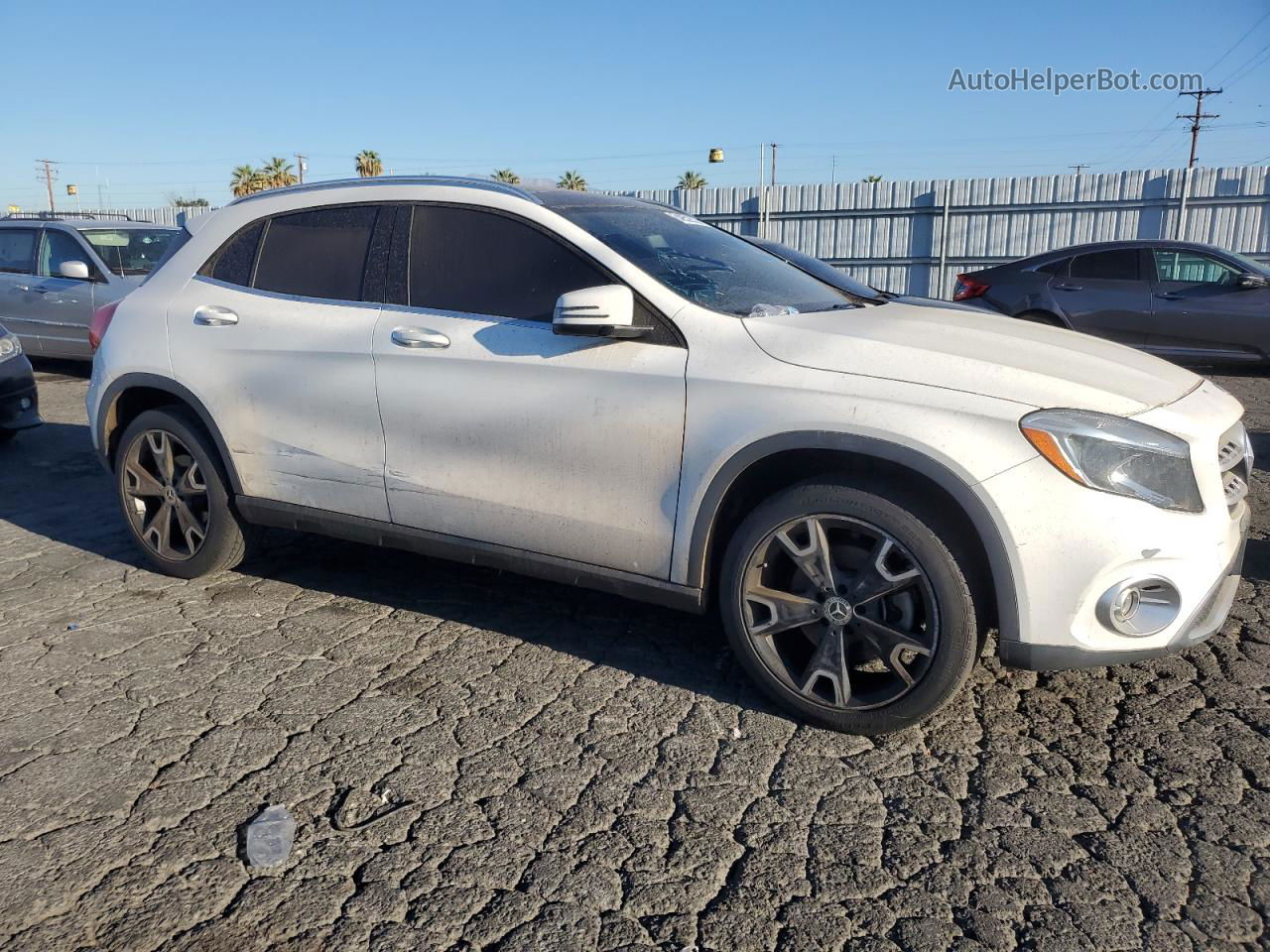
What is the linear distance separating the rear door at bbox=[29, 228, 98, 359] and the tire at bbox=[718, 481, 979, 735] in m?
9.53

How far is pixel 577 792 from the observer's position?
2.84 meters

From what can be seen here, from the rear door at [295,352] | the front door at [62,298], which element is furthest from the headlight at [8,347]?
the rear door at [295,352]

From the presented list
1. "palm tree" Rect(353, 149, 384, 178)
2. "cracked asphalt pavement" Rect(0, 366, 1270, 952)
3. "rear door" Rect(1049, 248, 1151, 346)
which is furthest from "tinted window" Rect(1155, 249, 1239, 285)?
"palm tree" Rect(353, 149, 384, 178)

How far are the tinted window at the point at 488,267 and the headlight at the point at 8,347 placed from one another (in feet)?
17.3

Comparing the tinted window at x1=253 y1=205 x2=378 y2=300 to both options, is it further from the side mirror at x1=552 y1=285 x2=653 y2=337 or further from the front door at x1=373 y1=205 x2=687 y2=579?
the side mirror at x1=552 y1=285 x2=653 y2=337

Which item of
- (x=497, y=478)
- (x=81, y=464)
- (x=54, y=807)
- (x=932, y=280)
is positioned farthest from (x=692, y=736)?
(x=932, y=280)

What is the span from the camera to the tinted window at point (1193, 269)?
982cm

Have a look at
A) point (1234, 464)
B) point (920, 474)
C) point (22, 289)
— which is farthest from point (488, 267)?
point (22, 289)

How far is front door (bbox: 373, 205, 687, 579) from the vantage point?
3.28 meters

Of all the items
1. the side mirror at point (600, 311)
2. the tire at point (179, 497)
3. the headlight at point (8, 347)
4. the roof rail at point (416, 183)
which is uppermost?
the roof rail at point (416, 183)

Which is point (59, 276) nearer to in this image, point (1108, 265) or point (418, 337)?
point (418, 337)

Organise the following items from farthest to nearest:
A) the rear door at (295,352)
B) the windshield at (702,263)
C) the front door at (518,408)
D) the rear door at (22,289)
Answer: the rear door at (22,289)
the rear door at (295,352)
the windshield at (702,263)
the front door at (518,408)

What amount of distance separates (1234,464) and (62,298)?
35.9 feet

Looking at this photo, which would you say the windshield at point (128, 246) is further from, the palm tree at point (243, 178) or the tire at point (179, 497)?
the palm tree at point (243, 178)
